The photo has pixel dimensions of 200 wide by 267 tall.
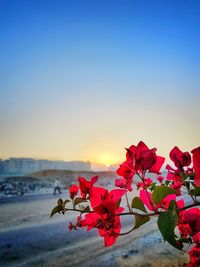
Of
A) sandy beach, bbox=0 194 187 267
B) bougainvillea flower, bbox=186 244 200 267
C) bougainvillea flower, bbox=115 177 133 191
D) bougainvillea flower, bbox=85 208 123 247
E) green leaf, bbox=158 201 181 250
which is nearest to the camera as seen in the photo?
green leaf, bbox=158 201 181 250

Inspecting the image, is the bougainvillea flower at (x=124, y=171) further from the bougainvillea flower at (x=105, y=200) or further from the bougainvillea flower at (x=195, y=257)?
the bougainvillea flower at (x=195, y=257)

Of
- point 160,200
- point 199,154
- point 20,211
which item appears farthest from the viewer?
point 20,211

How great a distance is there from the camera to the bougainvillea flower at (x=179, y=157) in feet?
3.25

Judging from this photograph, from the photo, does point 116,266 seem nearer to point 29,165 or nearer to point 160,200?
point 160,200

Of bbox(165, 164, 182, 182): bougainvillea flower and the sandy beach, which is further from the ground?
bbox(165, 164, 182, 182): bougainvillea flower

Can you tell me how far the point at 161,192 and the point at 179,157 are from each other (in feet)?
0.72

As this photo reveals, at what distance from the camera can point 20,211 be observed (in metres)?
9.18

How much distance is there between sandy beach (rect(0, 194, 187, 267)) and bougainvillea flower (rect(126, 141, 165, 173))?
10.0 ft

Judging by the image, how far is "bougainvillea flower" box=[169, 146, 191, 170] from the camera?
990 millimetres

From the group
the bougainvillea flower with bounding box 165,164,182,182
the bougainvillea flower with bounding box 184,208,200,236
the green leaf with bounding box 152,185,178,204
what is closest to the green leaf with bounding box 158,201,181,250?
the green leaf with bounding box 152,185,178,204

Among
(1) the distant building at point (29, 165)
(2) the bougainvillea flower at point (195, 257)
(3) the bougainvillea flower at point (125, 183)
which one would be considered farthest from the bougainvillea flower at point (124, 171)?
(1) the distant building at point (29, 165)

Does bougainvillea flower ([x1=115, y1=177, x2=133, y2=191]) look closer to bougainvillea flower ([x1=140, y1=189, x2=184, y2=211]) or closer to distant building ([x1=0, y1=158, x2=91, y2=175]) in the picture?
bougainvillea flower ([x1=140, y1=189, x2=184, y2=211])

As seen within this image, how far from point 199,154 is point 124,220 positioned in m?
7.35

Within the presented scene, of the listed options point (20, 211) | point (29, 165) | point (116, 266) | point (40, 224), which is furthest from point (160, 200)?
point (29, 165)
